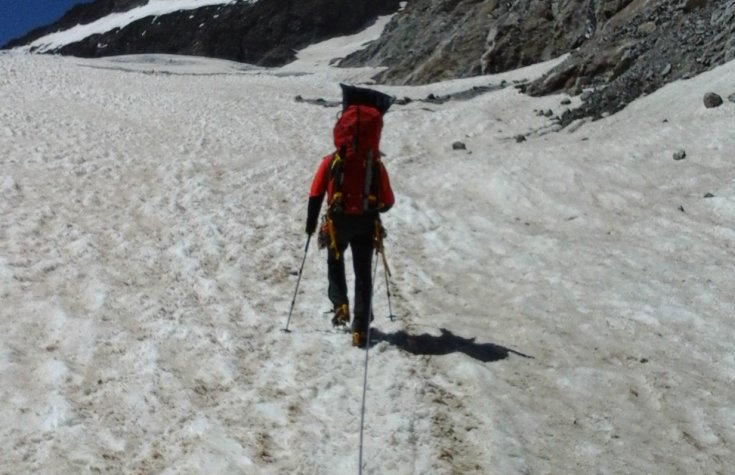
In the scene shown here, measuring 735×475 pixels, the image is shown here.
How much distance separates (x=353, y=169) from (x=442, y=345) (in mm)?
1610

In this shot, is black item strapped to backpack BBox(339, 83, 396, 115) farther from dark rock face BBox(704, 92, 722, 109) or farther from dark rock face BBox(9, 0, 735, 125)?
dark rock face BBox(9, 0, 735, 125)

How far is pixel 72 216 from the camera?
32.4 ft

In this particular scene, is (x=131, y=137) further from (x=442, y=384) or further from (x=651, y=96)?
(x=442, y=384)

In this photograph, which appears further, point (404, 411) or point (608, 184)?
point (608, 184)

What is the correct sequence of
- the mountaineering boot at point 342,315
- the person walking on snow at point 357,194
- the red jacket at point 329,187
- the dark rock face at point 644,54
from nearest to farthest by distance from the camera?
the person walking on snow at point 357,194
the red jacket at point 329,187
the mountaineering boot at point 342,315
the dark rock face at point 644,54

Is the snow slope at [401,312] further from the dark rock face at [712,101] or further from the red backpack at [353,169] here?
the red backpack at [353,169]

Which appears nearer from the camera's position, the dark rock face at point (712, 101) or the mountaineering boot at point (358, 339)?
the mountaineering boot at point (358, 339)

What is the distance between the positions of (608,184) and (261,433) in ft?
24.6

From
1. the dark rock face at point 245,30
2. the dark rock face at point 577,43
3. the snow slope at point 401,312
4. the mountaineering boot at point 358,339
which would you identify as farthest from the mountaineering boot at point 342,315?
→ the dark rock face at point 245,30

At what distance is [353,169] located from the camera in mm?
6102

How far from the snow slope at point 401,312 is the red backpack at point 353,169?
1.16 metres

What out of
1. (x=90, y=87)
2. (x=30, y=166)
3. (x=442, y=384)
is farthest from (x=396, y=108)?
(x=442, y=384)

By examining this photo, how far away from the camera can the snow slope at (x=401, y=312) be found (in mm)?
4688

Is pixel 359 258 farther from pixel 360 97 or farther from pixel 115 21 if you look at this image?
pixel 115 21
